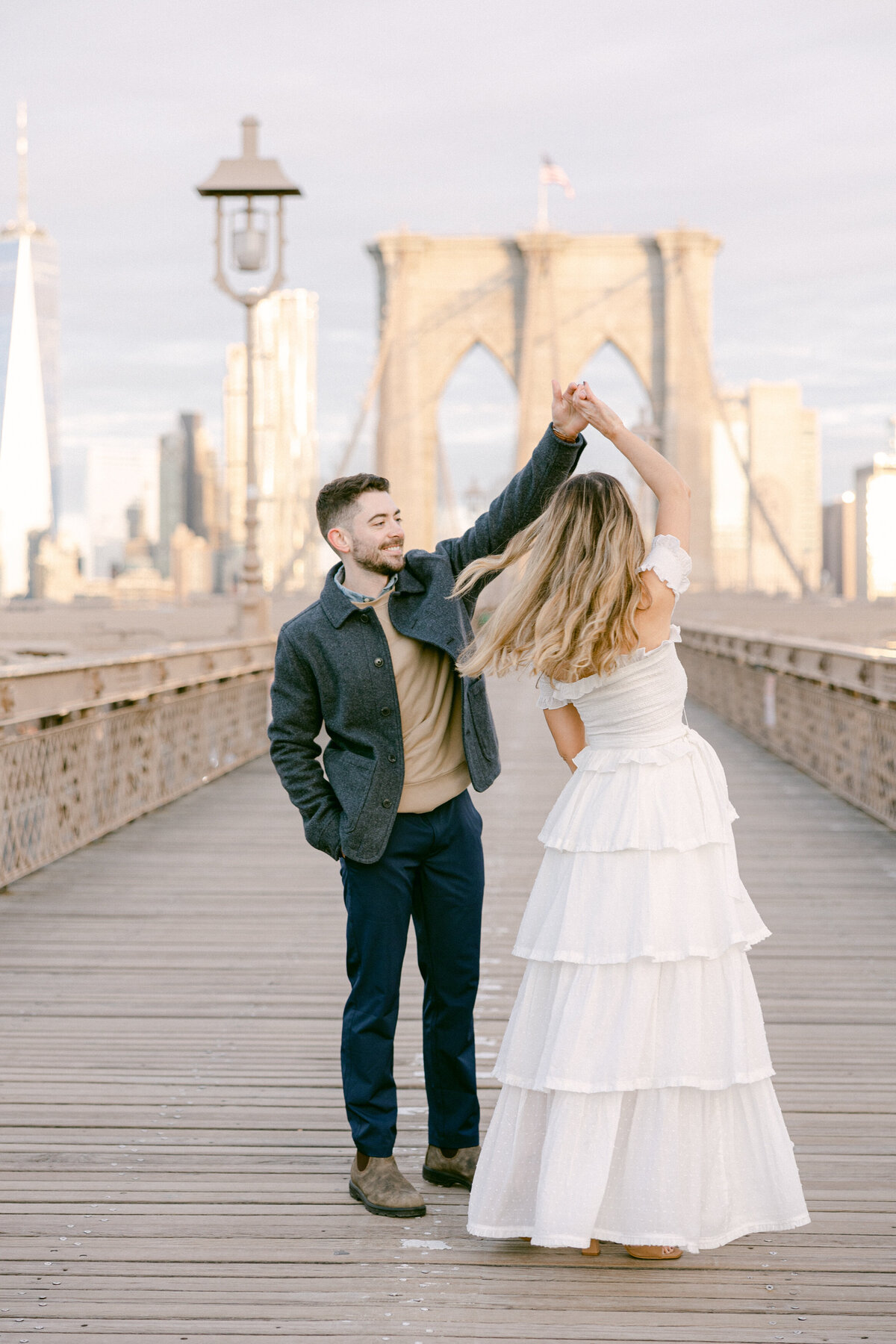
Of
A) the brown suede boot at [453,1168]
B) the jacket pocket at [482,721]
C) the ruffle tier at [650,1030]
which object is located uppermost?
the jacket pocket at [482,721]

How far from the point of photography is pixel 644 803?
2486 mm

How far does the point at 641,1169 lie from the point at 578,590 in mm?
913

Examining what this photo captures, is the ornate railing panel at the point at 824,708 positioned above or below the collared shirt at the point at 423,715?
below

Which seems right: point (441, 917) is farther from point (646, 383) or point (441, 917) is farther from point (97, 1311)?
point (646, 383)

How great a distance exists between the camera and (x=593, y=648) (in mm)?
2461

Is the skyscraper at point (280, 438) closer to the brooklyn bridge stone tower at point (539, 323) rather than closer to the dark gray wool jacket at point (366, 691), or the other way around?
the brooklyn bridge stone tower at point (539, 323)

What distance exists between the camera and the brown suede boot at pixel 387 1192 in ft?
9.00

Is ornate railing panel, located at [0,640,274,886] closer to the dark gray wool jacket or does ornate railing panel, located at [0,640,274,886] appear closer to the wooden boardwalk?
the wooden boardwalk

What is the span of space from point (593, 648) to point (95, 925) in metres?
Result: 3.31

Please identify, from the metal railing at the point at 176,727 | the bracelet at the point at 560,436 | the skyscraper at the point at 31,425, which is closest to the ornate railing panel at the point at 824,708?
the metal railing at the point at 176,727

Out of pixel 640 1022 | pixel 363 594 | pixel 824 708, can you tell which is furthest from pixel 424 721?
pixel 824 708

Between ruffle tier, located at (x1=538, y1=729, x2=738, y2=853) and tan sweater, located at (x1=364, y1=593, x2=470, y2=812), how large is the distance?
316mm

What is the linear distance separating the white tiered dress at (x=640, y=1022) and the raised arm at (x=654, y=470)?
0.06 m

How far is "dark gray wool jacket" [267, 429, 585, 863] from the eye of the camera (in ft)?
9.02
